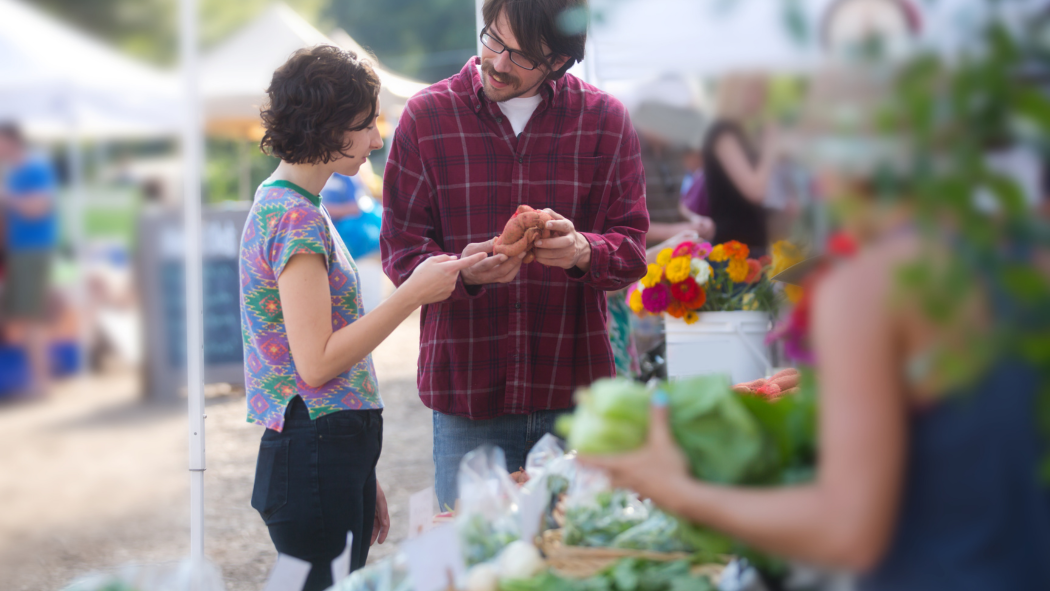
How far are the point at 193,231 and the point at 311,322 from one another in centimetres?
107

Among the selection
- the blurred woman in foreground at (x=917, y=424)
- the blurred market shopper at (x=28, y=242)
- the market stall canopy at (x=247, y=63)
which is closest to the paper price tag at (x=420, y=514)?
the blurred woman in foreground at (x=917, y=424)

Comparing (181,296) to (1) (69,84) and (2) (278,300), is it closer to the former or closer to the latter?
(1) (69,84)

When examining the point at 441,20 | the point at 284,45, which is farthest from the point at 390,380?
the point at 441,20

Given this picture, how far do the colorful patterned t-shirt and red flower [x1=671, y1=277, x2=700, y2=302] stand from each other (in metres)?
1.31

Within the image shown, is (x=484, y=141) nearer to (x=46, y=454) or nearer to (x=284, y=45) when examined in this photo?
(x=46, y=454)

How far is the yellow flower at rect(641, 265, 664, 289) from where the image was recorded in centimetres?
296

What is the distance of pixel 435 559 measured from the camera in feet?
3.87

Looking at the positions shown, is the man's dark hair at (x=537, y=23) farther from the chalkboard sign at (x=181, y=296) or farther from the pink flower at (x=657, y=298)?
the chalkboard sign at (x=181, y=296)

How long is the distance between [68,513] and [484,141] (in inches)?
149

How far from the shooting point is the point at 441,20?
26.7m

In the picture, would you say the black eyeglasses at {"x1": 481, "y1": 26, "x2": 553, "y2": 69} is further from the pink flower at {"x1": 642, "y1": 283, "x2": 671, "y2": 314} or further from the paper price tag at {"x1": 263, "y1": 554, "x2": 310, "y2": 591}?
the paper price tag at {"x1": 263, "y1": 554, "x2": 310, "y2": 591}

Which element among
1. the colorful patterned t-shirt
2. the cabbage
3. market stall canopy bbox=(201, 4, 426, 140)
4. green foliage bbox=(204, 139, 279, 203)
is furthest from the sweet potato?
green foliage bbox=(204, 139, 279, 203)

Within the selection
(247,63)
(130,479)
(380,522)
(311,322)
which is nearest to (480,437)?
(380,522)

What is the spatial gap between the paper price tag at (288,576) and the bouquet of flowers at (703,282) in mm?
1914
